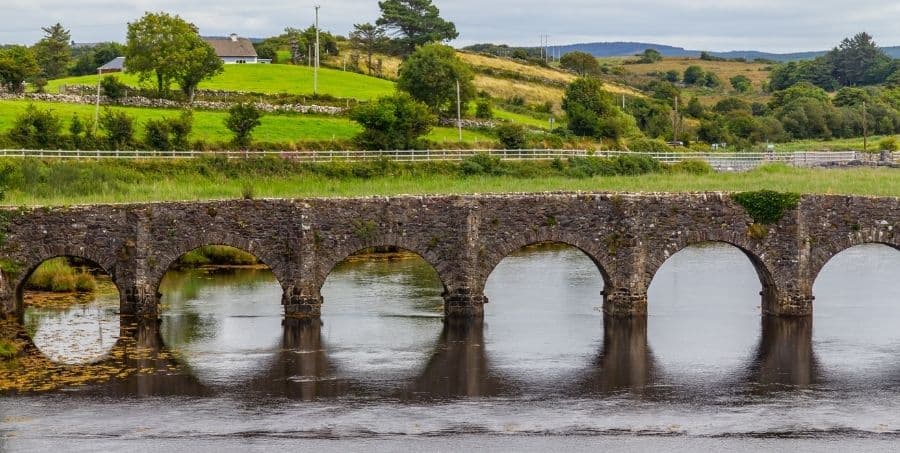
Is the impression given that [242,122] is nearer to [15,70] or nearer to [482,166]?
[482,166]

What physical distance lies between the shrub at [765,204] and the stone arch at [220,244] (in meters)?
15.2

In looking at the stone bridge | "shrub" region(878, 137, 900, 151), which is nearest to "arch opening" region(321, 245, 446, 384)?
the stone bridge

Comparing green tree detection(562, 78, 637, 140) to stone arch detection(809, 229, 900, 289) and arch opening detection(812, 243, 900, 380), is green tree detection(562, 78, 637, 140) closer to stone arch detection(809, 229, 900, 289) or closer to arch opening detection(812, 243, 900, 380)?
arch opening detection(812, 243, 900, 380)

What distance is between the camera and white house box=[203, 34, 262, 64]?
12019 cm

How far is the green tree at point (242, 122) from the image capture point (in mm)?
71688

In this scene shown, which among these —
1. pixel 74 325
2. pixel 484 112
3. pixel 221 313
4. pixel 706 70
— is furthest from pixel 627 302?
pixel 706 70

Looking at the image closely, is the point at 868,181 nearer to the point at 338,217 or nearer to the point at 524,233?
the point at 524,233

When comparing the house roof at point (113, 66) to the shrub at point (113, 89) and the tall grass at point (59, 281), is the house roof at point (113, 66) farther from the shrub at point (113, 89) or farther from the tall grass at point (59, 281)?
the tall grass at point (59, 281)

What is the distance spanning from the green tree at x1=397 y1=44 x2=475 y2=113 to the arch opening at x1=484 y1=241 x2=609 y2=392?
26832 millimetres

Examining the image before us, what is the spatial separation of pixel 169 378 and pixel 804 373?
59.0 ft

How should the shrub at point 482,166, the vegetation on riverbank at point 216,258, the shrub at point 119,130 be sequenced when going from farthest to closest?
the shrub at point 482,166
the shrub at point 119,130
the vegetation on riverbank at point 216,258

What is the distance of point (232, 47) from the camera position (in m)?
122

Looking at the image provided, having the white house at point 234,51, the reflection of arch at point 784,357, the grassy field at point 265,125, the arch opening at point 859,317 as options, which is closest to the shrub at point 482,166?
the grassy field at point 265,125

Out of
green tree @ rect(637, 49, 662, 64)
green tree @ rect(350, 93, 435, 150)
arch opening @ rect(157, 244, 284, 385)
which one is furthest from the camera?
green tree @ rect(637, 49, 662, 64)
